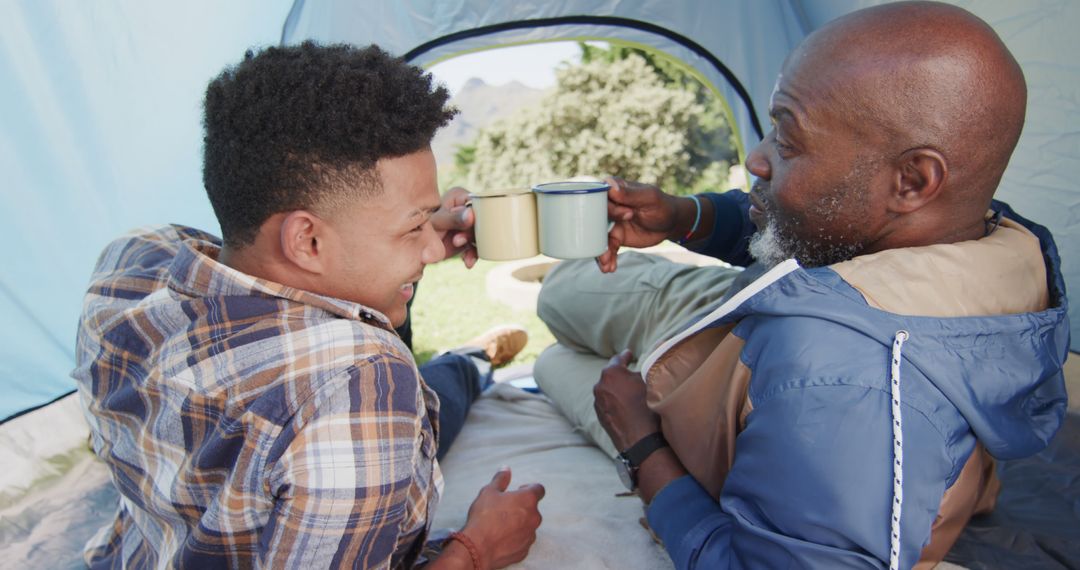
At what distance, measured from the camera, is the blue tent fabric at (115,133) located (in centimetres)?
210

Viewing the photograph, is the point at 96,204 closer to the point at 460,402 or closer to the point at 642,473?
the point at 460,402

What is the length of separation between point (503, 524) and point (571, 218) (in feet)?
2.57

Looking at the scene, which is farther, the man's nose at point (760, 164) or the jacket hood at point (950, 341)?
the man's nose at point (760, 164)

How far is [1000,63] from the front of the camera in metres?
1.42

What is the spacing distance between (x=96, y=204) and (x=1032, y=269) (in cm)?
263

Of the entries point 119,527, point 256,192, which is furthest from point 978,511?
point 119,527

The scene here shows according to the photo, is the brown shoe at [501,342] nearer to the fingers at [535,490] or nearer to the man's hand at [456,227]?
the man's hand at [456,227]

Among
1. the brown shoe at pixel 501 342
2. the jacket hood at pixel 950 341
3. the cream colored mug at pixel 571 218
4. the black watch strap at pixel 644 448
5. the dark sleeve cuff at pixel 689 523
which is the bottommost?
the brown shoe at pixel 501 342

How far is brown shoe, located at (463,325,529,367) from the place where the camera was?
3.46 m

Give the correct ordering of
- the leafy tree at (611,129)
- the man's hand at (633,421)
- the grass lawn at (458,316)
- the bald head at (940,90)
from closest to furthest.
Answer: the bald head at (940,90) → the man's hand at (633,421) → the grass lawn at (458,316) → the leafy tree at (611,129)

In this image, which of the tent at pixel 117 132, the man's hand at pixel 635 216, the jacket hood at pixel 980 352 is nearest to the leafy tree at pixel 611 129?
the tent at pixel 117 132

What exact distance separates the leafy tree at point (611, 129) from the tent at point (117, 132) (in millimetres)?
5779

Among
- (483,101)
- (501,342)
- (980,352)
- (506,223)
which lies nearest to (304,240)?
(506,223)

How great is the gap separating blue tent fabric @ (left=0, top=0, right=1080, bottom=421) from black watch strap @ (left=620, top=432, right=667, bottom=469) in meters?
1.50
